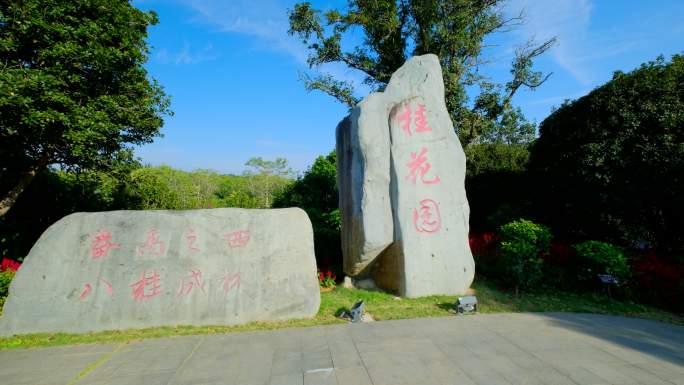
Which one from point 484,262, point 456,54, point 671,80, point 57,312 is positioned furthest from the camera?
point 456,54

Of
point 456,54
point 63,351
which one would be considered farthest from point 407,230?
point 456,54

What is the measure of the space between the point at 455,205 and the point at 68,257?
225 inches

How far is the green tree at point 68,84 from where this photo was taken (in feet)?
18.4

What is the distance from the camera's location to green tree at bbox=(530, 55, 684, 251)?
21.9 ft

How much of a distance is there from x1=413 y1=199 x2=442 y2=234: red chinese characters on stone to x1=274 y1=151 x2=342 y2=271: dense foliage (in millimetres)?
3076

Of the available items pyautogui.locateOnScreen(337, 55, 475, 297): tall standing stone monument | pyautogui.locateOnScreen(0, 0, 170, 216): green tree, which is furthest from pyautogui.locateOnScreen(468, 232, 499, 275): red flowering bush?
pyautogui.locateOnScreen(0, 0, 170, 216): green tree

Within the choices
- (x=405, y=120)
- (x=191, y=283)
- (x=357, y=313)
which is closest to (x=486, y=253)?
(x=405, y=120)

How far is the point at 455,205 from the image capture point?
609 centimetres

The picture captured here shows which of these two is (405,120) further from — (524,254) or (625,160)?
(625,160)

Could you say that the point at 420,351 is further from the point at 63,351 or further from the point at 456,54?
the point at 456,54

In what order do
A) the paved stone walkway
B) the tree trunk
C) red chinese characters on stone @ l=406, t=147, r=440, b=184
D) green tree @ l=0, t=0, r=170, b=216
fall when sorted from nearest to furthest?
the paved stone walkway, green tree @ l=0, t=0, r=170, b=216, red chinese characters on stone @ l=406, t=147, r=440, b=184, the tree trunk

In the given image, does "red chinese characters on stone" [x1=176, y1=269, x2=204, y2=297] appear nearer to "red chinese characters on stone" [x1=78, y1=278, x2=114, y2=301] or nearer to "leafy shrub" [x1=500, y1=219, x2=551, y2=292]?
"red chinese characters on stone" [x1=78, y1=278, x2=114, y2=301]

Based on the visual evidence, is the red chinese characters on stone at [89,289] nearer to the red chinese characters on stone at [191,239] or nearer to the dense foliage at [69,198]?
the red chinese characters on stone at [191,239]

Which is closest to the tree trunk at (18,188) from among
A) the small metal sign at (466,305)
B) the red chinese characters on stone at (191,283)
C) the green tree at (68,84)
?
the green tree at (68,84)
